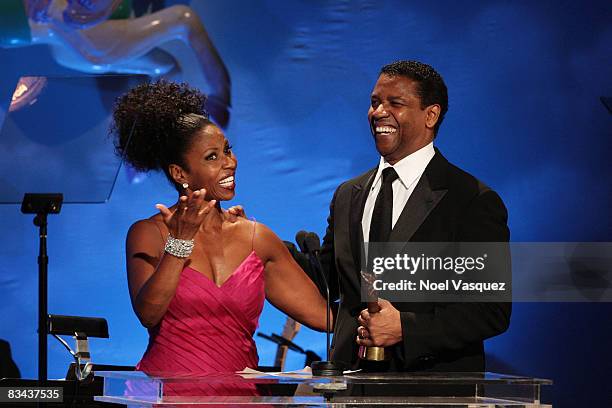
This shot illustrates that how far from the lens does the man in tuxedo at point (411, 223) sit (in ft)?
9.04

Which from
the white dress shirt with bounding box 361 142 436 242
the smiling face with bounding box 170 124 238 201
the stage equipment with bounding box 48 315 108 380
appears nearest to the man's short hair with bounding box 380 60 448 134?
the white dress shirt with bounding box 361 142 436 242

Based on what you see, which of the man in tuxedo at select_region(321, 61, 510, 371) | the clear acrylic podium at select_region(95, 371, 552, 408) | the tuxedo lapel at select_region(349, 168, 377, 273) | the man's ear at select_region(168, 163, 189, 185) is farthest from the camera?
the man's ear at select_region(168, 163, 189, 185)

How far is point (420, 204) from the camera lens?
2.97 metres

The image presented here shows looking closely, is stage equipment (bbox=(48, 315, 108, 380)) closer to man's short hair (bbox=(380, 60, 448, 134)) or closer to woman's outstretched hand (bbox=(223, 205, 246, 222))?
woman's outstretched hand (bbox=(223, 205, 246, 222))

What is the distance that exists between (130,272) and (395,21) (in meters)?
2.57

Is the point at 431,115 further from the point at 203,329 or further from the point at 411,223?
the point at 203,329

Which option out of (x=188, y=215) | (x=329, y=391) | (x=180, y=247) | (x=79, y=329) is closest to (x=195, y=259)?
(x=180, y=247)

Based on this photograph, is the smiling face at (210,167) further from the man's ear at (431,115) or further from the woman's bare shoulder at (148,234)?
the man's ear at (431,115)

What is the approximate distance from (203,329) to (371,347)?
62 cm

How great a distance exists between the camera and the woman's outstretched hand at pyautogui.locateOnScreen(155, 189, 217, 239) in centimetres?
279

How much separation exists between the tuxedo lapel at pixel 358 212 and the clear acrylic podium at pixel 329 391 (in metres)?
0.70

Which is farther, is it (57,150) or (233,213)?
(57,150)

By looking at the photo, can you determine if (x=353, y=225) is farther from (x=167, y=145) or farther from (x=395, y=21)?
(x=395, y=21)

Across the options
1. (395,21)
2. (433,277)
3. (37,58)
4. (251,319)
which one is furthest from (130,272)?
(395,21)
